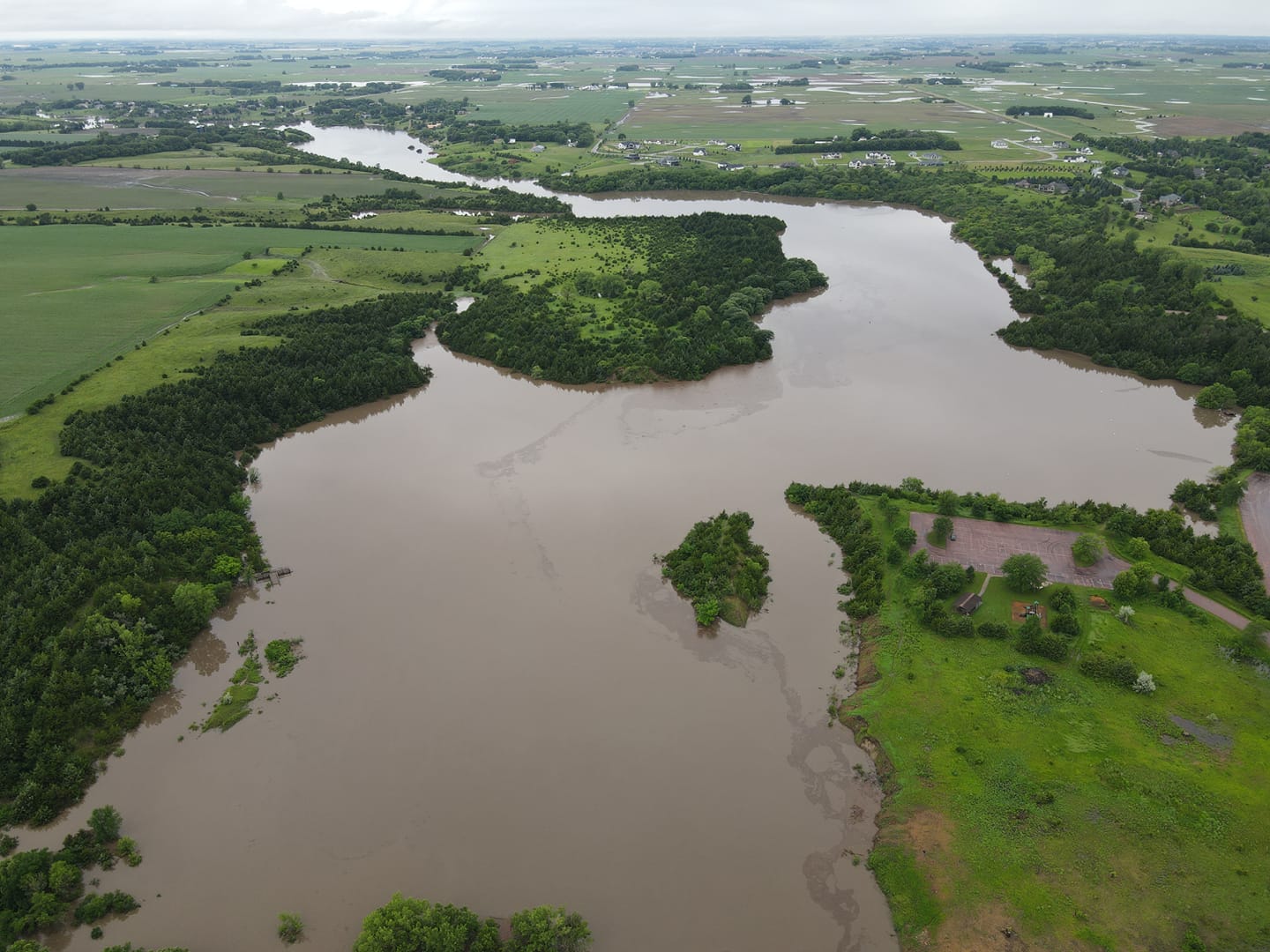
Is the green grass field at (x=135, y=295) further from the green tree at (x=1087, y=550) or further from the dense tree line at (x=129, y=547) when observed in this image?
the green tree at (x=1087, y=550)

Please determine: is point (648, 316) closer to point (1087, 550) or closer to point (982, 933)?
point (1087, 550)

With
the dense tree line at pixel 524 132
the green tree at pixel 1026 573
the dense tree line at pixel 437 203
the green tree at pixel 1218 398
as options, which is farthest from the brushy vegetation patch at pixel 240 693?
the dense tree line at pixel 524 132

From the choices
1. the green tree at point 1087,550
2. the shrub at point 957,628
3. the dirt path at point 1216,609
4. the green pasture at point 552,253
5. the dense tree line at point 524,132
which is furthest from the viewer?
the dense tree line at point 524,132

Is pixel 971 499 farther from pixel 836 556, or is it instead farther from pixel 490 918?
pixel 490 918

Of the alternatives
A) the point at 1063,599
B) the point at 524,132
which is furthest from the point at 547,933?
the point at 524,132

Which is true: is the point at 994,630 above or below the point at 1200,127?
below

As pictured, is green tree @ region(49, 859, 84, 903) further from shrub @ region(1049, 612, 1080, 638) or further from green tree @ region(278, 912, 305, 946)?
shrub @ region(1049, 612, 1080, 638)

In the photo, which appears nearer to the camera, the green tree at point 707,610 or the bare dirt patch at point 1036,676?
the bare dirt patch at point 1036,676
